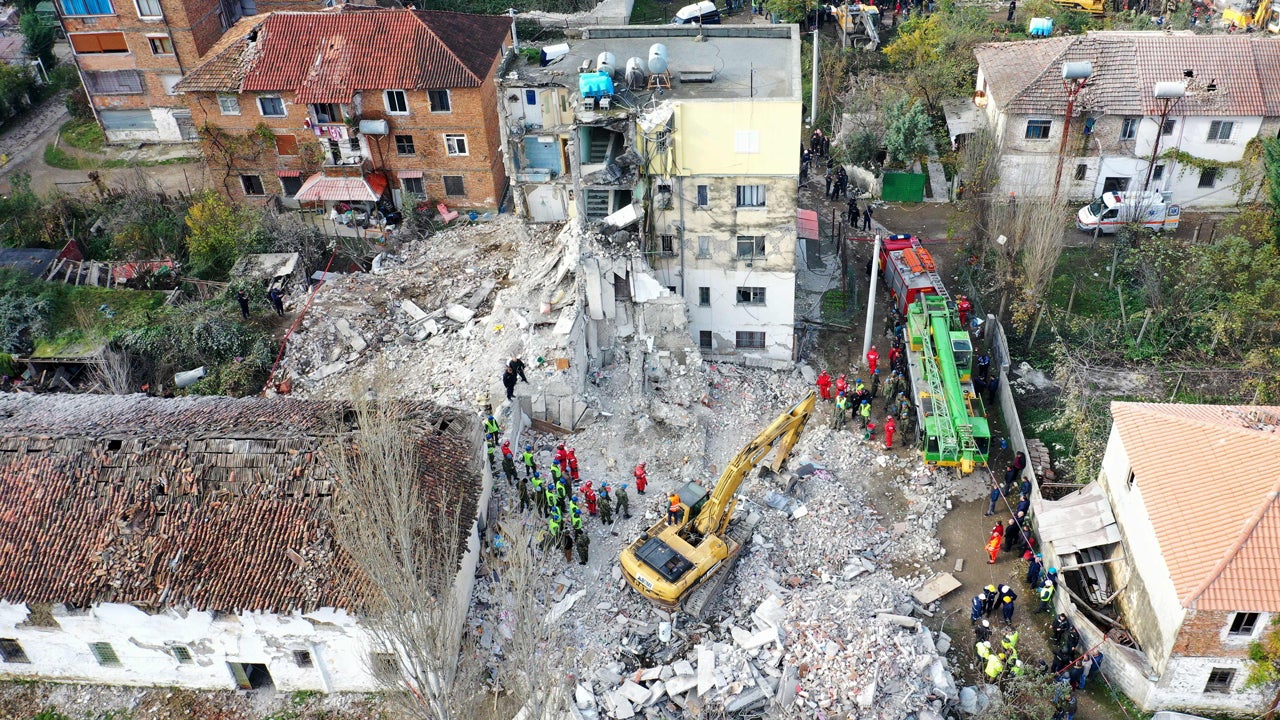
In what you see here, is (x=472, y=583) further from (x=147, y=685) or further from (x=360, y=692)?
(x=147, y=685)

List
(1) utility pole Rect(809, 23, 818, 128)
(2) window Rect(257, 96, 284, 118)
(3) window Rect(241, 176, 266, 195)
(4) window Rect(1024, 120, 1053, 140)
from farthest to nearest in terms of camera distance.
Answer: (1) utility pole Rect(809, 23, 818, 128) → (3) window Rect(241, 176, 266, 195) → (4) window Rect(1024, 120, 1053, 140) → (2) window Rect(257, 96, 284, 118)

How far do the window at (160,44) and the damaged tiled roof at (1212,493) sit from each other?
4183cm

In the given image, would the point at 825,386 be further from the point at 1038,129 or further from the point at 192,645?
the point at 192,645

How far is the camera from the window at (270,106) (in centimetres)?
3794

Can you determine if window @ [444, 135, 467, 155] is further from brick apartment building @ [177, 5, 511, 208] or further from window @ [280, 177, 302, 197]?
window @ [280, 177, 302, 197]

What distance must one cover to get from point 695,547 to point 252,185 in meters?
27.3

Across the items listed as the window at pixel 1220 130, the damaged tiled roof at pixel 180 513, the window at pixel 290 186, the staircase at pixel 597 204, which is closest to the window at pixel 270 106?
the window at pixel 290 186

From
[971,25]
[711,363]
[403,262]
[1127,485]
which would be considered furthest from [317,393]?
[971,25]

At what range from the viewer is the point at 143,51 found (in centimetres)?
4397

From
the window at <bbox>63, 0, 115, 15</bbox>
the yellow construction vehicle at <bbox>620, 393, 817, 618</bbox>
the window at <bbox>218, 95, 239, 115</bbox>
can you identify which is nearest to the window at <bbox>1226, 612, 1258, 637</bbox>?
the yellow construction vehicle at <bbox>620, 393, 817, 618</bbox>

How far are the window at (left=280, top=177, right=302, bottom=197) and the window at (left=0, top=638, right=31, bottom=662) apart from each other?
2230 cm

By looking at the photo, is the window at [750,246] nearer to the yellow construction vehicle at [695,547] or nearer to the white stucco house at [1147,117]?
the yellow construction vehicle at [695,547]

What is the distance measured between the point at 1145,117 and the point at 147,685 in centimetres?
3868

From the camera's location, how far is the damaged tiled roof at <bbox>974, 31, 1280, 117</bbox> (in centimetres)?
3722
